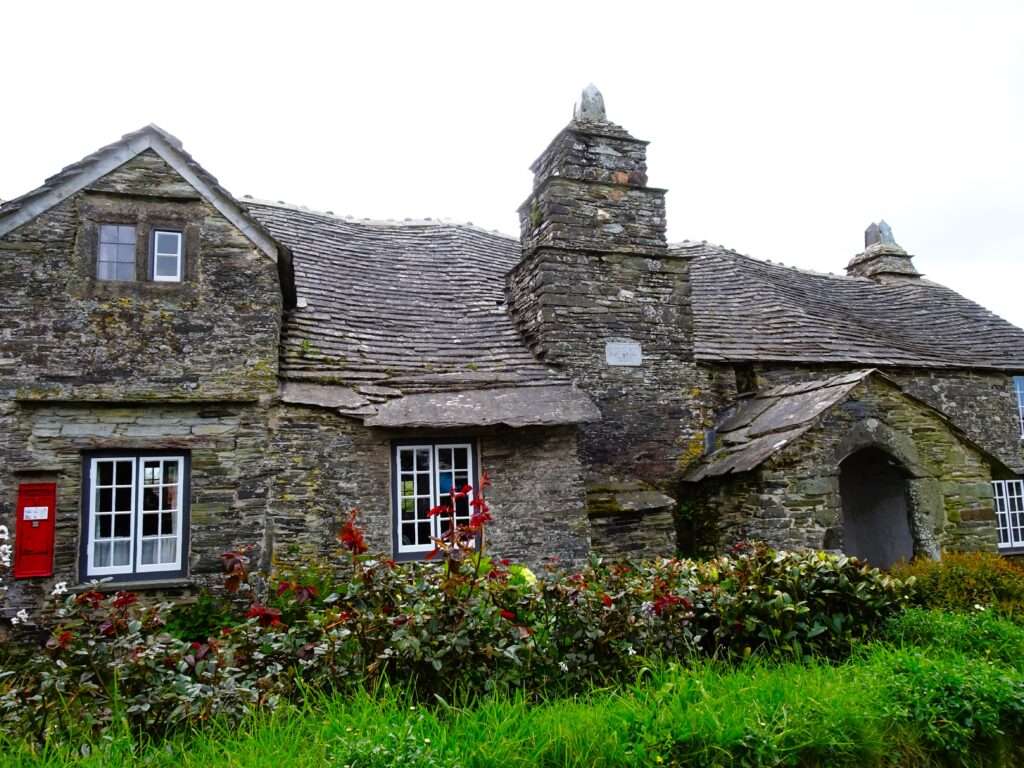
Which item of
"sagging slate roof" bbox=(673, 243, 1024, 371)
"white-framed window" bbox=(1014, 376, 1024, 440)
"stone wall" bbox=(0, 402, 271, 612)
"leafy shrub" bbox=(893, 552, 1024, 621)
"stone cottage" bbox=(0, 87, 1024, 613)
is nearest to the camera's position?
"leafy shrub" bbox=(893, 552, 1024, 621)

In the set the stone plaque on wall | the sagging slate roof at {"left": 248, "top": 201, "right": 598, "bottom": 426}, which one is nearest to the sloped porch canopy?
the stone plaque on wall

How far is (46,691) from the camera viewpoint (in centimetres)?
422

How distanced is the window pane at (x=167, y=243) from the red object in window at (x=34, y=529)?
3333 millimetres

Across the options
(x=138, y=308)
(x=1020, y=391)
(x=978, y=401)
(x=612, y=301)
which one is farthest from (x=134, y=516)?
(x=1020, y=391)

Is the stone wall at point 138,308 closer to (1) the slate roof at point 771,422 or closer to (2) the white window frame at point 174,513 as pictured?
(2) the white window frame at point 174,513

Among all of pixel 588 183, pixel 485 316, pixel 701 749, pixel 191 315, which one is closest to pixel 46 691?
pixel 701 749

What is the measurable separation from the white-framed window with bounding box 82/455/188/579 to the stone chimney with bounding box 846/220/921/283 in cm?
1977

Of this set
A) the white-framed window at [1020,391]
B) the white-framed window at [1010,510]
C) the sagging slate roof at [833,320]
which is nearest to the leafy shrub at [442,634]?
the sagging slate roof at [833,320]

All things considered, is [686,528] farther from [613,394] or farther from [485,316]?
[485,316]

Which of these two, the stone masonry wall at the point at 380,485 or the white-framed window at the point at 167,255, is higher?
the white-framed window at the point at 167,255

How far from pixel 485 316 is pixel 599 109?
14.4 feet

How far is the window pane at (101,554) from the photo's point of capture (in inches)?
356

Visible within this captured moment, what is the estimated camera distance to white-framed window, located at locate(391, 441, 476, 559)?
10.3 meters

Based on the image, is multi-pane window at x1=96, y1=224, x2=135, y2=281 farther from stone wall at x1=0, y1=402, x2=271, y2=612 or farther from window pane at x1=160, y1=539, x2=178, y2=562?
window pane at x1=160, y1=539, x2=178, y2=562
